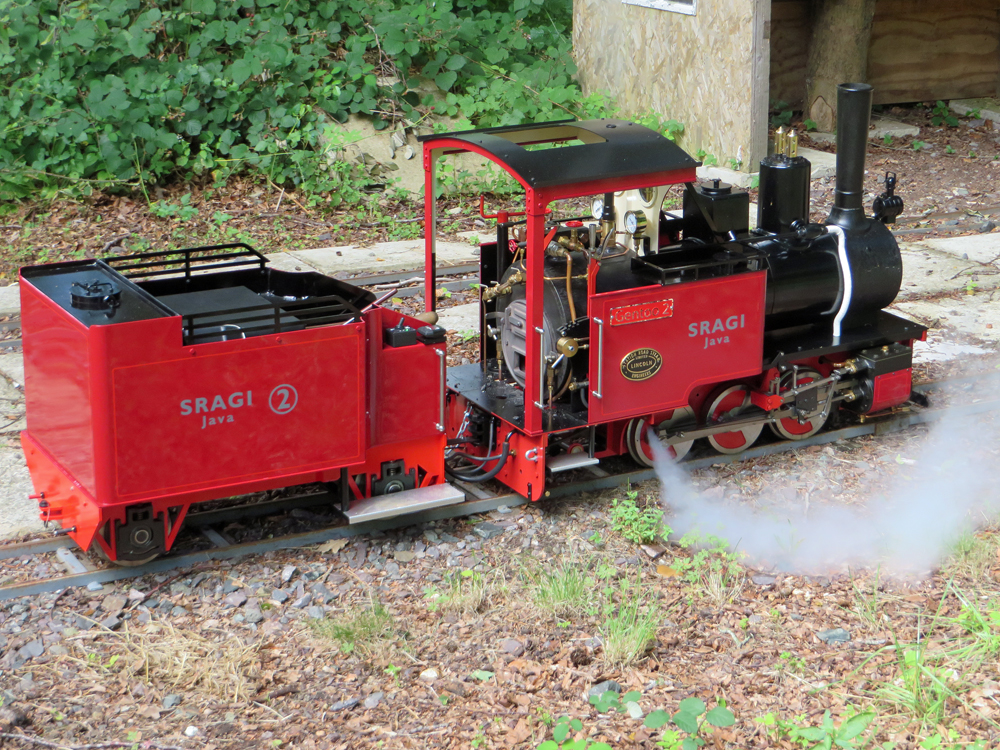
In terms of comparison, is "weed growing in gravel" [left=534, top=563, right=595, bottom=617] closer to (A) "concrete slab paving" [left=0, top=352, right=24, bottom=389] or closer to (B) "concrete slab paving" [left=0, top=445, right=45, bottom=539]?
(B) "concrete slab paving" [left=0, top=445, right=45, bottom=539]

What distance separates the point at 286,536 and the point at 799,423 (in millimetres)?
3436

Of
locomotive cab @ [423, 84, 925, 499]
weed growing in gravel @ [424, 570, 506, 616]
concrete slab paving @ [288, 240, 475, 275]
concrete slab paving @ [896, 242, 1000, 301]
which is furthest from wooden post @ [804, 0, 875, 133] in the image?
Answer: weed growing in gravel @ [424, 570, 506, 616]

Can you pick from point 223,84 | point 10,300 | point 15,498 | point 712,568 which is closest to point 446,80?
point 223,84

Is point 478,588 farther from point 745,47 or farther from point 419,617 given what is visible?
point 745,47

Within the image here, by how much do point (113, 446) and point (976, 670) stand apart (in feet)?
13.1

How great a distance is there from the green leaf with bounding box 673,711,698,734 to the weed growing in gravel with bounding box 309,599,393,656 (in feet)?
5.07

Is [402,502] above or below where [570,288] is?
below

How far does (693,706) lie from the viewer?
4.61 m

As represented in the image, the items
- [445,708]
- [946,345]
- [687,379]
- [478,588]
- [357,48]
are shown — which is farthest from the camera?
[357,48]

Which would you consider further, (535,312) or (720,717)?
(535,312)

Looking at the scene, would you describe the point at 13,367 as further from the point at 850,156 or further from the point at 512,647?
the point at 850,156

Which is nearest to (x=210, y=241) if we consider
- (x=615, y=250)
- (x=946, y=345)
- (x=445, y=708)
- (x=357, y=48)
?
(x=357, y=48)

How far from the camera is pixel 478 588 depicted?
5.86 meters

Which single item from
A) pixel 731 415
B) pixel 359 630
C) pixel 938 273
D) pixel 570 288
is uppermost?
pixel 570 288
